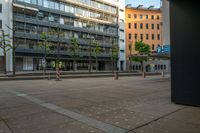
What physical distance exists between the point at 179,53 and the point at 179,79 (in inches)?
43.3

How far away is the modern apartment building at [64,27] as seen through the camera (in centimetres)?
4781

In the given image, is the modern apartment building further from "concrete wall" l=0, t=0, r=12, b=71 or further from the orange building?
the orange building

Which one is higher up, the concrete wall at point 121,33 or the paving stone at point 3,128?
the concrete wall at point 121,33

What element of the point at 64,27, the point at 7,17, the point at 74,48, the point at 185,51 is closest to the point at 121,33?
the point at 64,27

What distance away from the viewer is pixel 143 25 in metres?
79.9

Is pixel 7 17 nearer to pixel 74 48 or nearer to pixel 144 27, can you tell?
pixel 74 48

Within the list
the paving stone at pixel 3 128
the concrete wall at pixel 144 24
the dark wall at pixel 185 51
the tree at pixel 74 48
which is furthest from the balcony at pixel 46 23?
the paving stone at pixel 3 128

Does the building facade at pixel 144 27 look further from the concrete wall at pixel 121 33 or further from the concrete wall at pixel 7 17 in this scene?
the concrete wall at pixel 7 17

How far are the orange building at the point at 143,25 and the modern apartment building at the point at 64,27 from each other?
515 centimetres

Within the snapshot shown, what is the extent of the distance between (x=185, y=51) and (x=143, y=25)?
2914 inches

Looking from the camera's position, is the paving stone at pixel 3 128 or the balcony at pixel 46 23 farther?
the balcony at pixel 46 23

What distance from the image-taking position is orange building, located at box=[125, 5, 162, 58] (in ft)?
258

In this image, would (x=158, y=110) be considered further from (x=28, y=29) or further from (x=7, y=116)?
(x=28, y=29)

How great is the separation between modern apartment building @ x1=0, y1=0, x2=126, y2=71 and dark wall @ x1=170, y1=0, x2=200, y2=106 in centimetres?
3270
